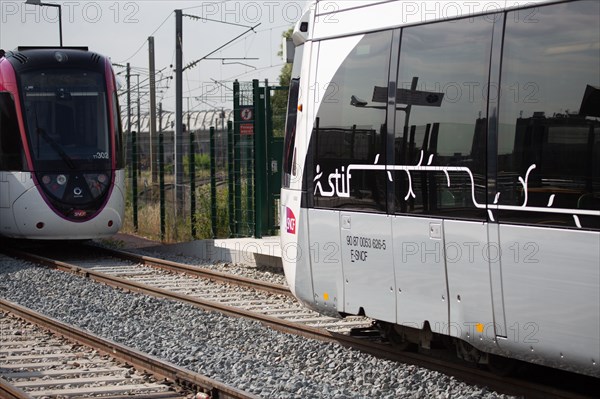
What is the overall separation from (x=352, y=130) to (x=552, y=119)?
2.50 m

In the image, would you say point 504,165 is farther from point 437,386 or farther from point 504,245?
point 437,386

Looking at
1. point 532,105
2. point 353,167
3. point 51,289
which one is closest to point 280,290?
point 51,289

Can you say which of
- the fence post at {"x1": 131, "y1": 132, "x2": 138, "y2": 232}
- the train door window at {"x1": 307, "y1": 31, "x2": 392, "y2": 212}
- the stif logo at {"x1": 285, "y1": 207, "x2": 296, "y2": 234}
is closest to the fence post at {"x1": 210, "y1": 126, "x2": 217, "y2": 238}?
the fence post at {"x1": 131, "y1": 132, "x2": 138, "y2": 232}

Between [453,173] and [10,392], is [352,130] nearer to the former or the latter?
[453,173]

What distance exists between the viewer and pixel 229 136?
20344 millimetres

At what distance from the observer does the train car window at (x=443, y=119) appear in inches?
306

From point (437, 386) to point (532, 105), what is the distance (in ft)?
8.18

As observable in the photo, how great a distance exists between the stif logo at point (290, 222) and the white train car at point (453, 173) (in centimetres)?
2

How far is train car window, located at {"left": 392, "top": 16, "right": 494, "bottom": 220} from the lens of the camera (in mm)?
7762

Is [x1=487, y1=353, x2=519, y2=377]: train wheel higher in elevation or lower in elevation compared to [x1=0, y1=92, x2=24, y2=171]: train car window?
lower

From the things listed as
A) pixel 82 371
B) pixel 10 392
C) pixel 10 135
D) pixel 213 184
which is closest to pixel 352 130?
pixel 82 371

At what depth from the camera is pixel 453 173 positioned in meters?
8.02

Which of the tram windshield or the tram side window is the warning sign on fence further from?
the tram windshield

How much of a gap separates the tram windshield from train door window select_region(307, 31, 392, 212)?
9932 millimetres
